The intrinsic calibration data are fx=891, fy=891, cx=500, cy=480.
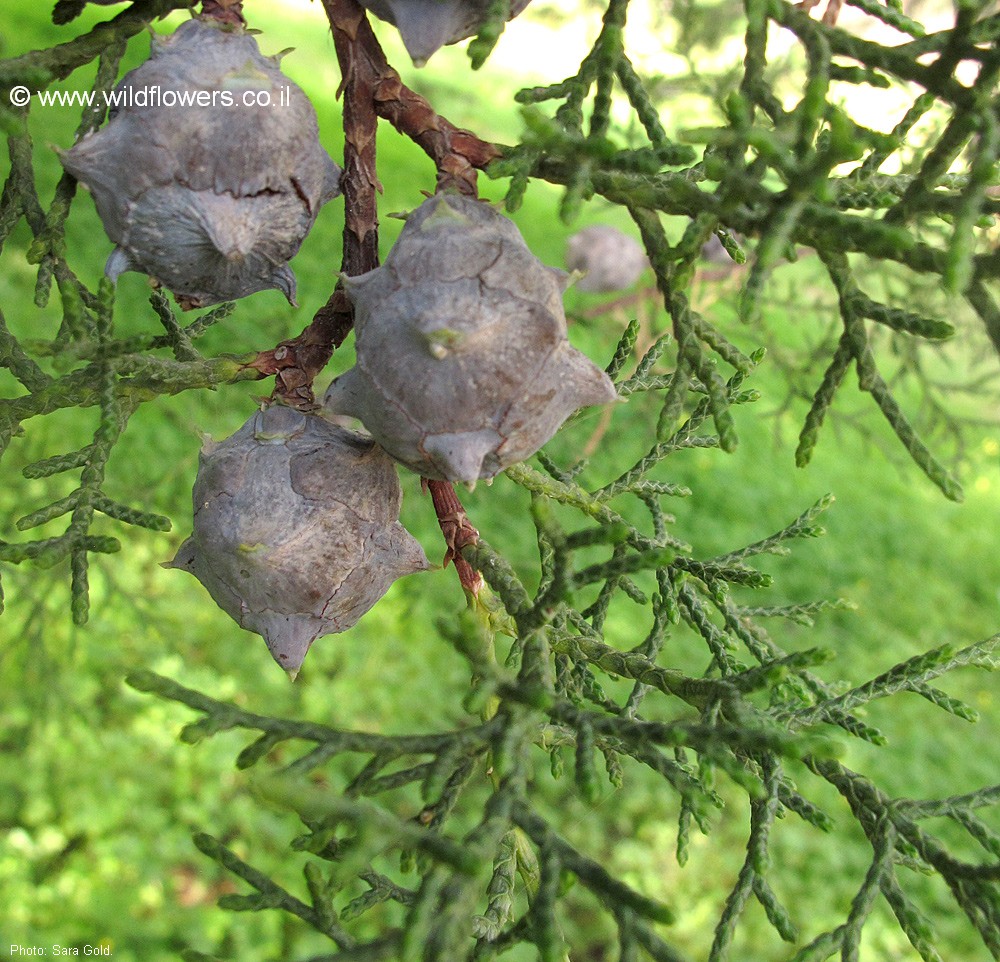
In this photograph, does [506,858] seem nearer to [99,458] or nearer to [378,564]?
[378,564]

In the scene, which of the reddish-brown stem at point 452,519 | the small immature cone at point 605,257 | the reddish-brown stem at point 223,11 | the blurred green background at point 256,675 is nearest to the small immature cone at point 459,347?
the reddish-brown stem at point 452,519

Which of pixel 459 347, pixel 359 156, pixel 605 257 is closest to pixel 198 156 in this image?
pixel 359 156

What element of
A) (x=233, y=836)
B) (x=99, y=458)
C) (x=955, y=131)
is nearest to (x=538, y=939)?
(x=99, y=458)

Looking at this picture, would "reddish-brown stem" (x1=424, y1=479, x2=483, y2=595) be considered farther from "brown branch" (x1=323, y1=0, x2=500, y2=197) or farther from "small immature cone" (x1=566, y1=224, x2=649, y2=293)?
"small immature cone" (x1=566, y1=224, x2=649, y2=293)

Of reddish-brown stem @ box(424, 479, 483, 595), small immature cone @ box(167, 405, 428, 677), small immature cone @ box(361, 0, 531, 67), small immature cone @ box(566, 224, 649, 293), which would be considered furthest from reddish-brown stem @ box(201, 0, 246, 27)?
small immature cone @ box(566, 224, 649, 293)

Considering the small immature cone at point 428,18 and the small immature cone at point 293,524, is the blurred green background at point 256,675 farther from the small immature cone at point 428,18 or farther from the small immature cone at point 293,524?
the small immature cone at point 428,18
